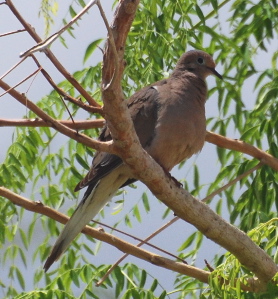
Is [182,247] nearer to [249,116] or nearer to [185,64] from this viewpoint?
[249,116]

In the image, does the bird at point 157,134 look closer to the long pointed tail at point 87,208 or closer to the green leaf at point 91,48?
the long pointed tail at point 87,208

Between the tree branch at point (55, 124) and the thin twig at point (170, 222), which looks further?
the thin twig at point (170, 222)

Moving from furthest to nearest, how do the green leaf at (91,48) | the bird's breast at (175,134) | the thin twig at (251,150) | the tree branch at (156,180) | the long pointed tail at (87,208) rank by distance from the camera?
the green leaf at (91,48), the bird's breast at (175,134), the thin twig at (251,150), the long pointed tail at (87,208), the tree branch at (156,180)

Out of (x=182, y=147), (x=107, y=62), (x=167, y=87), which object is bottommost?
(x=107, y=62)

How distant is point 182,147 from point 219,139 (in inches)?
6.1

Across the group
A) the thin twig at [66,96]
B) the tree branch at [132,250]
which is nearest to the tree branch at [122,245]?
the tree branch at [132,250]

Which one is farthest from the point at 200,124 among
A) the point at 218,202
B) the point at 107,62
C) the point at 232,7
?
the point at 107,62

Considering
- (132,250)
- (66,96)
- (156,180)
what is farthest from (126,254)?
(66,96)

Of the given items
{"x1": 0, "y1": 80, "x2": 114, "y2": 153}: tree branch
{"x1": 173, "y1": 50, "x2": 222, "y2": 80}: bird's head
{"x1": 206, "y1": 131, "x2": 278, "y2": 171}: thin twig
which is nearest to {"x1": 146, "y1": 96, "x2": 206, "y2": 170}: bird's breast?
{"x1": 206, "y1": 131, "x2": 278, "y2": 171}: thin twig

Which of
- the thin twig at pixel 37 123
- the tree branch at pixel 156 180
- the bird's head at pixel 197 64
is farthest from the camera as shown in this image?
the bird's head at pixel 197 64

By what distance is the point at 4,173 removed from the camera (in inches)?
128

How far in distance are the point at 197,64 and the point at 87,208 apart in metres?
0.96

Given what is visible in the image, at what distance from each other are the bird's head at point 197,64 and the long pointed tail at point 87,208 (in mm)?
649

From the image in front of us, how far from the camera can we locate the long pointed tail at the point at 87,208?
305cm
